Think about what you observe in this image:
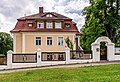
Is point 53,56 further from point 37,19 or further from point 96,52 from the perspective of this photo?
point 37,19

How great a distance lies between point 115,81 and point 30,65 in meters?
15.3

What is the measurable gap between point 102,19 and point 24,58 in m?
21.5

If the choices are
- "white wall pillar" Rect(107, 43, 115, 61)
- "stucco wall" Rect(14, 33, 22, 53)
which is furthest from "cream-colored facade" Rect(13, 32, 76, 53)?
"white wall pillar" Rect(107, 43, 115, 61)

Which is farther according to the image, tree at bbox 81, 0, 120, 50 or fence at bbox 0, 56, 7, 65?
tree at bbox 81, 0, 120, 50

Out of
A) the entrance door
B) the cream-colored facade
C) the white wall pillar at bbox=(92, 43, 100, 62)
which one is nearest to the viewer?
the white wall pillar at bbox=(92, 43, 100, 62)

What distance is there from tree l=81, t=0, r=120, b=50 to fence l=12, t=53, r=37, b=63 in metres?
19.0

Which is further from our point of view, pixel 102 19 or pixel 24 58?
pixel 102 19

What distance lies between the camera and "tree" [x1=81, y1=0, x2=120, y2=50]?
46569mm

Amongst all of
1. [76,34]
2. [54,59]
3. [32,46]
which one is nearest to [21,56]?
[54,59]

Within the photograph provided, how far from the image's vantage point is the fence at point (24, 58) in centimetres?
2888

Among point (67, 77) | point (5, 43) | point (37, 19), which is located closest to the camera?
point (67, 77)

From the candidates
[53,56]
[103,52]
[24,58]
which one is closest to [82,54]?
[103,52]

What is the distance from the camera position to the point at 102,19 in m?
47.7

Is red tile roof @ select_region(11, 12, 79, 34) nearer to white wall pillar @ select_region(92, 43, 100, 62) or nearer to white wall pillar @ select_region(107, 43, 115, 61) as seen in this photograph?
white wall pillar @ select_region(107, 43, 115, 61)
